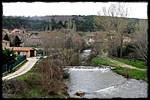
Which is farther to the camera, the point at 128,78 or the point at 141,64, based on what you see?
the point at 141,64

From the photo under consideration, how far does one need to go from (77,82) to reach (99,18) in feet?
91.8

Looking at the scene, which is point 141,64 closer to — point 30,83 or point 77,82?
point 77,82

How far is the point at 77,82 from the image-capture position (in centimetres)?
2153

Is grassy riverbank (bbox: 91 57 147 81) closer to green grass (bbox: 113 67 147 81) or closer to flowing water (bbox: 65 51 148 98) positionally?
green grass (bbox: 113 67 147 81)

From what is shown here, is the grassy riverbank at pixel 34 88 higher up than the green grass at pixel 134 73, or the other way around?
the grassy riverbank at pixel 34 88

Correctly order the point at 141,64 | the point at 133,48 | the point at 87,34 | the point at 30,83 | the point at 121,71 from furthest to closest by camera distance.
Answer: the point at 87,34
the point at 133,48
the point at 141,64
the point at 121,71
the point at 30,83

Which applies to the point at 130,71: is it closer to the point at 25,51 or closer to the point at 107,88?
the point at 107,88

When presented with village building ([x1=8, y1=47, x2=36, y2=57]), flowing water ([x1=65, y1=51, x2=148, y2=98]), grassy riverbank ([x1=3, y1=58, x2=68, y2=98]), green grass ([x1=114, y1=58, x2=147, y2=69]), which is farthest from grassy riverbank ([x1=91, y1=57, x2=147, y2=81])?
village building ([x1=8, y1=47, x2=36, y2=57])

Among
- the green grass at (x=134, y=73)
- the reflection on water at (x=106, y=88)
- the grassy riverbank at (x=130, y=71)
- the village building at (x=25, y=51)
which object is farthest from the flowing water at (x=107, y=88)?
the village building at (x=25, y=51)

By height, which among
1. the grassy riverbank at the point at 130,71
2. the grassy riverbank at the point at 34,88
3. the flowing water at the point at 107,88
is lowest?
the grassy riverbank at the point at 130,71

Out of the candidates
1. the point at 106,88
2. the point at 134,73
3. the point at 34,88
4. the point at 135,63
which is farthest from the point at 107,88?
the point at 135,63

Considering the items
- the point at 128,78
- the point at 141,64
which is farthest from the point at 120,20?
the point at 128,78

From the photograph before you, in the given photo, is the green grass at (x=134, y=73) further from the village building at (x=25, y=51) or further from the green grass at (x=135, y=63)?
the village building at (x=25, y=51)

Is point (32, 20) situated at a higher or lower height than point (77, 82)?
higher
